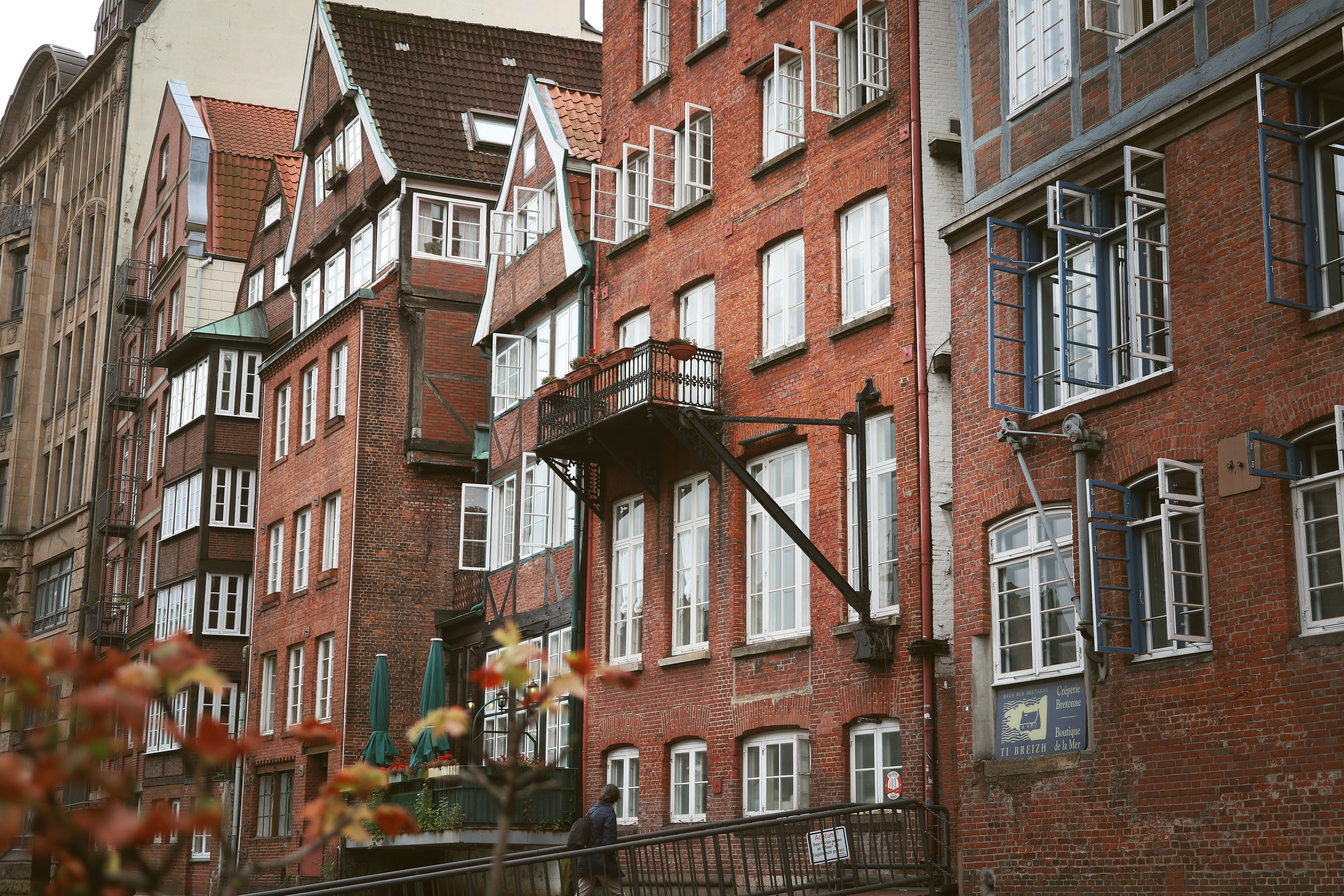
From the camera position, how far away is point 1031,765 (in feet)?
54.0

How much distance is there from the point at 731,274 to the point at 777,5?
3.97 meters

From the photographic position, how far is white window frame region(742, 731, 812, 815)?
21.0 meters

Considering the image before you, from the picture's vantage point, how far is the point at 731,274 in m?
24.3

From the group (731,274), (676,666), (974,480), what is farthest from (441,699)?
(974,480)

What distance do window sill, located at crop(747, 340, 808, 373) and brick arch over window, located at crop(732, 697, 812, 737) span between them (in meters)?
4.62

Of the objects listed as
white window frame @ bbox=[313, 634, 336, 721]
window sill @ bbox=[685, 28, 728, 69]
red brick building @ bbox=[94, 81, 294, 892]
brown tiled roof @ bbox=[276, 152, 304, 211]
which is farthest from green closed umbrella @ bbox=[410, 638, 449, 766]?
brown tiled roof @ bbox=[276, 152, 304, 211]

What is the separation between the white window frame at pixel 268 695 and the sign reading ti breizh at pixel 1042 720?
2441 centimetres

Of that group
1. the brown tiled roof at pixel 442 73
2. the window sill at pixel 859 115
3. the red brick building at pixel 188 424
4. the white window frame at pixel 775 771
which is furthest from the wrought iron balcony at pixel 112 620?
the window sill at pixel 859 115

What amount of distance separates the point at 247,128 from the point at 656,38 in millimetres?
28593

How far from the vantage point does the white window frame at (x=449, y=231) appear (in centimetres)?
3612

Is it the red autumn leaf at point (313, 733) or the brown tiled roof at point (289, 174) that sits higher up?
the brown tiled roof at point (289, 174)

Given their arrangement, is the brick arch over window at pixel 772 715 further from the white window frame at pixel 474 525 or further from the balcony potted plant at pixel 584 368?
the white window frame at pixel 474 525

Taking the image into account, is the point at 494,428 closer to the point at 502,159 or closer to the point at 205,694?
the point at 502,159

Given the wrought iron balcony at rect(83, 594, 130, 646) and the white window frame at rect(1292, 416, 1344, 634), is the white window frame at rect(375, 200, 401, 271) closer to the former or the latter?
the wrought iron balcony at rect(83, 594, 130, 646)
